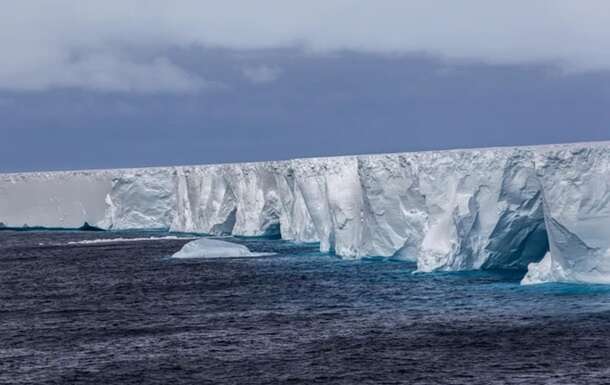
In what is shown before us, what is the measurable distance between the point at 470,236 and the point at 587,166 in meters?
6.02

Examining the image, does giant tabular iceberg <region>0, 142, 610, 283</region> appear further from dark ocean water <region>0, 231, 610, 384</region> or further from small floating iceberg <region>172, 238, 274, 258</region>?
small floating iceberg <region>172, 238, 274, 258</region>

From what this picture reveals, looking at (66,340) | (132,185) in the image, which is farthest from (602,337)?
(132,185)

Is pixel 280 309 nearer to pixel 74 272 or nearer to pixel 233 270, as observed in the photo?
pixel 233 270

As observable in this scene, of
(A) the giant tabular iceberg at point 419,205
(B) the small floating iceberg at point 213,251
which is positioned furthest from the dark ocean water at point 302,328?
(B) the small floating iceberg at point 213,251

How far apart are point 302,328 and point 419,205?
14.1m

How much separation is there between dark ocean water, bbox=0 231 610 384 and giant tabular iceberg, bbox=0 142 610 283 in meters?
1.05

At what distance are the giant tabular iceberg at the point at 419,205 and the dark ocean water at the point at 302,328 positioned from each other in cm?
105

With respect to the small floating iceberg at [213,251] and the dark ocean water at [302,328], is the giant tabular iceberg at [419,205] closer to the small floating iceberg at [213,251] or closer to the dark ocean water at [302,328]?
the dark ocean water at [302,328]

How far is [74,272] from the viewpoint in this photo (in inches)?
1702

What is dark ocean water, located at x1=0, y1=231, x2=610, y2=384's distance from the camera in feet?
63.0

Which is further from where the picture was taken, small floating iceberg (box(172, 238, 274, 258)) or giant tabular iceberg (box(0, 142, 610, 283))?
small floating iceberg (box(172, 238, 274, 258))

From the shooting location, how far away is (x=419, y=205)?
3797 cm

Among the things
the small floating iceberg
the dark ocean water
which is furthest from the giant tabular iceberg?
the small floating iceberg

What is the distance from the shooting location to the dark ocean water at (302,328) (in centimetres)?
1920
